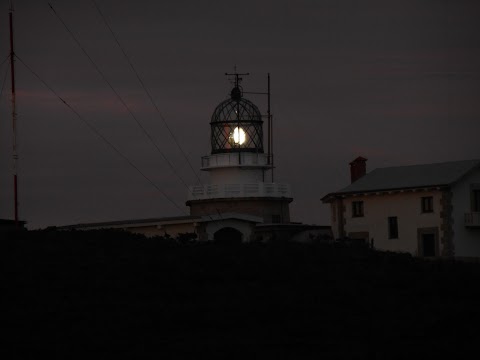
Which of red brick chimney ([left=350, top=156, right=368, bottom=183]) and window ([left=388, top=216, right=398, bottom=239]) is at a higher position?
red brick chimney ([left=350, top=156, right=368, bottom=183])

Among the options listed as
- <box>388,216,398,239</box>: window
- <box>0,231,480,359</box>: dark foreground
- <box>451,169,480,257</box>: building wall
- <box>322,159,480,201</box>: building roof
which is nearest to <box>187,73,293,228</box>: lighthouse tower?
<box>322,159,480,201</box>: building roof

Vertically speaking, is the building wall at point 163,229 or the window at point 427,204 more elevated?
the window at point 427,204

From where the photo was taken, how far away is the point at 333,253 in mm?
37844

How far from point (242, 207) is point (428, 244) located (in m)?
9.68

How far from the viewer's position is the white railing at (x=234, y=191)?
2470 inches

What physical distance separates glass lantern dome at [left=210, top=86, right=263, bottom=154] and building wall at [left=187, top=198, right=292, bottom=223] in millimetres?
2374

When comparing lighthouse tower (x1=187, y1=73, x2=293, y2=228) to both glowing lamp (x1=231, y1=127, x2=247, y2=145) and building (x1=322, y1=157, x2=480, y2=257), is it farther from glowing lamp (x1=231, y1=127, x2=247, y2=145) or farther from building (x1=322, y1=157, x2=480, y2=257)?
building (x1=322, y1=157, x2=480, y2=257)

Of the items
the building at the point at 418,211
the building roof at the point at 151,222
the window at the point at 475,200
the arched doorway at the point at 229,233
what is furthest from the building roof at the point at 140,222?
the window at the point at 475,200

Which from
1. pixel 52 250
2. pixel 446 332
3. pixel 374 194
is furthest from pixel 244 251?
pixel 374 194

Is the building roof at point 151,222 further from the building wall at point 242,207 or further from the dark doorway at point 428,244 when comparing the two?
the dark doorway at point 428,244

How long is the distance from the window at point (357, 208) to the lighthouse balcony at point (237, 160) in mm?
4806

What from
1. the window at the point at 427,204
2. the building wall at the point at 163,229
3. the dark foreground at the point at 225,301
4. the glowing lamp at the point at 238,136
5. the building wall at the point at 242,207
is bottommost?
the dark foreground at the point at 225,301

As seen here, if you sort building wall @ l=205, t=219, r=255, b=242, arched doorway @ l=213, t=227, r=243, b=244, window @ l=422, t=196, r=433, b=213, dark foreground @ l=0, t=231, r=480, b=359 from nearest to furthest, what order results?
1. dark foreground @ l=0, t=231, r=480, b=359
2. window @ l=422, t=196, r=433, b=213
3. building wall @ l=205, t=219, r=255, b=242
4. arched doorway @ l=213, t=227, r=243, b=244

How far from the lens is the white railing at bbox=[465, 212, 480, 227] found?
57.6 m
